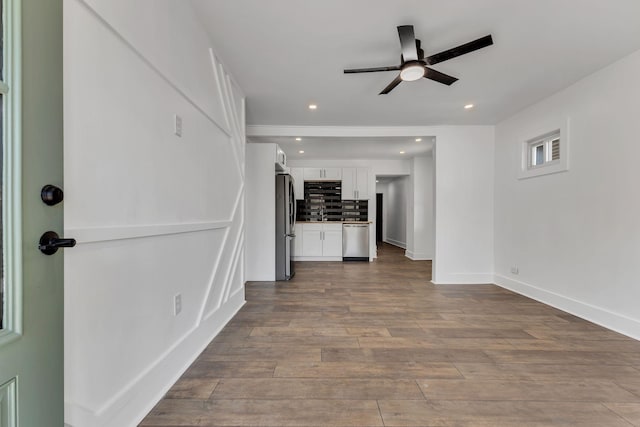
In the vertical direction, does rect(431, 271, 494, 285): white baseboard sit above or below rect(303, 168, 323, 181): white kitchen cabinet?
below

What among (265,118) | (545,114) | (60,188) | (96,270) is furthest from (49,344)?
(545,114)

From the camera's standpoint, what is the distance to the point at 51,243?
0.79m

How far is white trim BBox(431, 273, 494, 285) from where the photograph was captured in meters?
4.09

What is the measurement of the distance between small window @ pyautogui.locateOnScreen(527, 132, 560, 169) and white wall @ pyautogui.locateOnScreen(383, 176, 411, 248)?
11.2 feet

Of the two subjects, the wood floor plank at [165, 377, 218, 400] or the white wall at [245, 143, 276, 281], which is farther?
the white wall at [245, 143, 276, 281]

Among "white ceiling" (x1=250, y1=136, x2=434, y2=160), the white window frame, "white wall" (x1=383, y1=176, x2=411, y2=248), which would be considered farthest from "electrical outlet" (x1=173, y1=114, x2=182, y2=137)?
"white wall" (x1=383, y1=176, x2=411, y2=248)

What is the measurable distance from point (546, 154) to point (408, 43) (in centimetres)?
265

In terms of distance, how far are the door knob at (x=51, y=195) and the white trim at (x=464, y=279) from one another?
4.27m

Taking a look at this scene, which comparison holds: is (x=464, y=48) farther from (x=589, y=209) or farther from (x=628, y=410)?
(x=628, y=410)

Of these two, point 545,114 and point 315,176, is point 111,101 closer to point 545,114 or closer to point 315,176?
point 545,114

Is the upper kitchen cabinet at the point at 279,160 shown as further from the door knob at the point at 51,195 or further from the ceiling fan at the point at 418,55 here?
the door knob at the point at 51,195

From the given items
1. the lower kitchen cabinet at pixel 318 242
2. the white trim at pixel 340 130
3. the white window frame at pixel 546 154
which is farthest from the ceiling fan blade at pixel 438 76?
the lower kitchen cabinet at pixel 318 242

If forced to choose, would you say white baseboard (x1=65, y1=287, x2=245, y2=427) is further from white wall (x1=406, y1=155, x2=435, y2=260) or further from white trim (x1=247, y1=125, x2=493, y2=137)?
white wall (x1=406, y1=155, x2=435, y2=260)

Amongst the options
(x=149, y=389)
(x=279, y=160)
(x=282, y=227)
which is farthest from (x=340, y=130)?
→ (x=149, y=389)
